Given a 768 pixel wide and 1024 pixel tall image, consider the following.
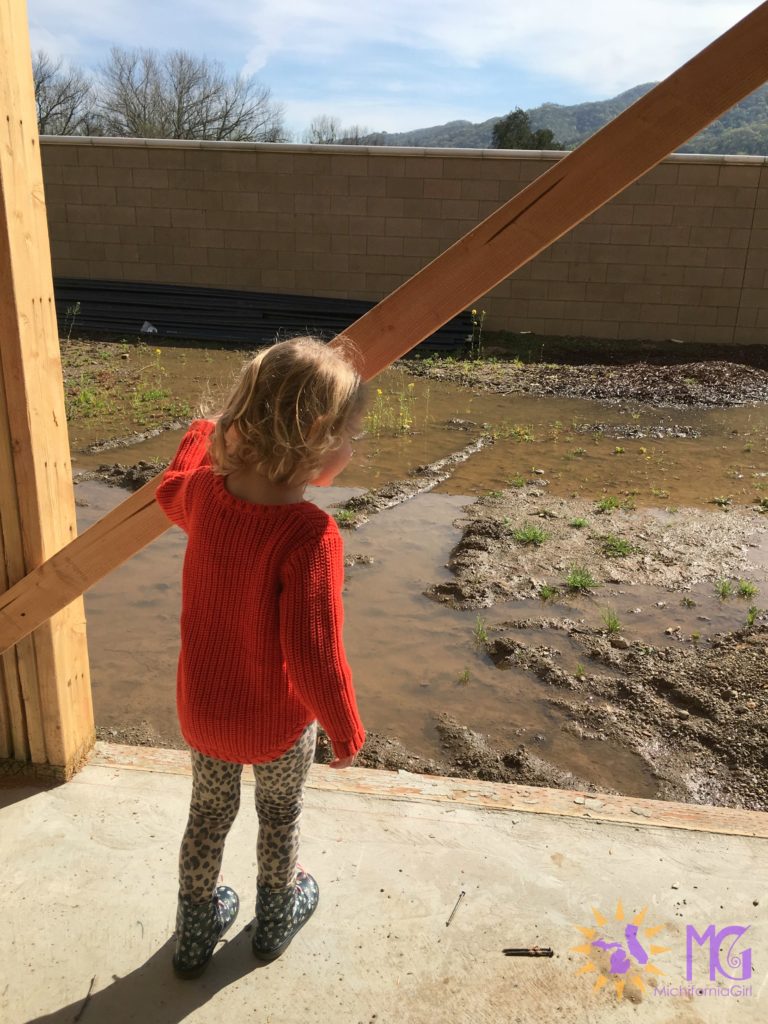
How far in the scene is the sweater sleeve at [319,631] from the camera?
148 centimetres

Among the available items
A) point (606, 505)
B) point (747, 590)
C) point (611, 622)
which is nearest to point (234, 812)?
point (611, 622)

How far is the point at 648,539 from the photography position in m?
5.46

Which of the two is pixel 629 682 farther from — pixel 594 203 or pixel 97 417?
pixel 97 417

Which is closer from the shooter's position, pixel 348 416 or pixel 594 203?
pixel 348 416

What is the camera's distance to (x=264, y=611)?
1.56 meters

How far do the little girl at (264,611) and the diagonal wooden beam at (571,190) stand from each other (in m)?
0.22

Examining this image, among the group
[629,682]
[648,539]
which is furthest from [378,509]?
[629,682]

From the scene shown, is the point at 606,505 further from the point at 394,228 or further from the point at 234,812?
the point at 394,228

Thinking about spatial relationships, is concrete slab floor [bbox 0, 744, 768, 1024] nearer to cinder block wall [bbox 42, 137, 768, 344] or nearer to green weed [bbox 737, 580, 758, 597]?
green weed [bbox 737, 580, 758, 597]

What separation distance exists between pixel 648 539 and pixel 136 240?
10637 millimetres

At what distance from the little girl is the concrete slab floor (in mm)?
156

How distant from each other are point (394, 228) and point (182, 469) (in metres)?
11.5

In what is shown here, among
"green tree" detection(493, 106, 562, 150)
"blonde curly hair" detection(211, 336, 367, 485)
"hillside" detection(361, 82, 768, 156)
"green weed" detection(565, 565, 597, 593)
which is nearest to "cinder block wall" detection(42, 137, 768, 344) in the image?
"green weed" detection(565, 565, 597, 593)

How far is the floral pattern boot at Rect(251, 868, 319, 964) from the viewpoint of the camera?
182 centimetres
